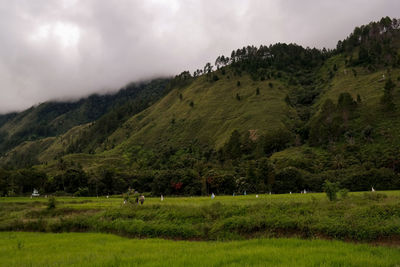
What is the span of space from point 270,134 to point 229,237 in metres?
98.2

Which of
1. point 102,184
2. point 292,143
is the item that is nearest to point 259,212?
point 102,184

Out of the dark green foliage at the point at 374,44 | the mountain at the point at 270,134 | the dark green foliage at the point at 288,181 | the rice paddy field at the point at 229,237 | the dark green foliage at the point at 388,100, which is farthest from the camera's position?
Answer: the dark green foliage at the point at 374,44

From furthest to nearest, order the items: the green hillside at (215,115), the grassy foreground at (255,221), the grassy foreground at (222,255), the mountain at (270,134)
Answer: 1. the green hillside at (215,115)
2. the mountain at (270,134)
3. the grassy foreground at (255,221)
4. the grassy foreground at (222,255)

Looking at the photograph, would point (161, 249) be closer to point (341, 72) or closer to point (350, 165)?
point (350, 165)

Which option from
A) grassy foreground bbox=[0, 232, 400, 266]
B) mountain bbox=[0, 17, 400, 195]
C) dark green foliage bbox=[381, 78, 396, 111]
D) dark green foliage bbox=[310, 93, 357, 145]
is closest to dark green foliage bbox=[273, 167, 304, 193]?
mountain bbox=[0, 17, 400, 195]

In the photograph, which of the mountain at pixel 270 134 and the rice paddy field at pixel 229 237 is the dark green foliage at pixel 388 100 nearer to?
the mountain at pixel 270 134

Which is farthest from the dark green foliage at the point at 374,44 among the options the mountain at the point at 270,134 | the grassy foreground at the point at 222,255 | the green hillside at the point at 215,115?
the grassy foreground at the point at 222,255

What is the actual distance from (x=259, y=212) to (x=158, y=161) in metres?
112

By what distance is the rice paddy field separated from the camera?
13.1 metres

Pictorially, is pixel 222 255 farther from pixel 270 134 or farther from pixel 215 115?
pixel 215 115

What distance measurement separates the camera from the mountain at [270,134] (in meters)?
73.4

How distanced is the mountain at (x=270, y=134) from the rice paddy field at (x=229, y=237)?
45292 millimetres

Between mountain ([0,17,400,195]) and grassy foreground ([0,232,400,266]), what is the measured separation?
52.7m

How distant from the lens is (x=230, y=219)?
2161 centimetres
